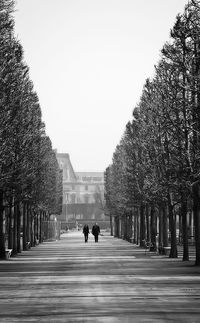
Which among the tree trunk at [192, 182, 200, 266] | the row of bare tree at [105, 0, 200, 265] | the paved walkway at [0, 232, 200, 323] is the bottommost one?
the paved walkway at [0, 232, 200, 323]

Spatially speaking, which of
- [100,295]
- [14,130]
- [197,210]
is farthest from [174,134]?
[100,295]

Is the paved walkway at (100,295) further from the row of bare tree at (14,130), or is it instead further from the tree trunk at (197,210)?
the row of bare tree at (14,130)

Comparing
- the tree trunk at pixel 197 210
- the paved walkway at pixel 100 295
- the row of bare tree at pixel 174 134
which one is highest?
the row of bare tree at pixel 174 134

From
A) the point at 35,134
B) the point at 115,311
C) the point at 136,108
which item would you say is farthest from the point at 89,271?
the point at 136,108

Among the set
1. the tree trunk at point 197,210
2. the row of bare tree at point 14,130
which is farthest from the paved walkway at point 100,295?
the row of bare tree at point 14,130

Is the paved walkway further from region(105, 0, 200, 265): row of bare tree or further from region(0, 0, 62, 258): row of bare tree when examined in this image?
region(0, 0, 62, 258): row of bare tree

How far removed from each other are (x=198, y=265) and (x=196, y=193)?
3.71 metres

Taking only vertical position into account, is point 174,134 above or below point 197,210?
above

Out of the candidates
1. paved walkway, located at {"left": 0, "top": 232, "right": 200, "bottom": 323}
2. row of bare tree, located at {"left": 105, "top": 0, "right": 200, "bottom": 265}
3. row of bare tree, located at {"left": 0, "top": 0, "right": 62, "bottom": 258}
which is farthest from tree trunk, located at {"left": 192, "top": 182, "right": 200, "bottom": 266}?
row of bare tree, located at {"left": 0, "top": 0, "right": 62, "bottom": 258}

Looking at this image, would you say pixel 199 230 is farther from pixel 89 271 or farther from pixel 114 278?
pixel 114 278

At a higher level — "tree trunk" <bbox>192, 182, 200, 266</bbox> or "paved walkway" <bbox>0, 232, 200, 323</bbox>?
"tree trunk" <bbox>192, 182, 200, 266</bbox>

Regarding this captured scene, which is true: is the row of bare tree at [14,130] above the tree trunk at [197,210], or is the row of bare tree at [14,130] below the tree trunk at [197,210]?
above

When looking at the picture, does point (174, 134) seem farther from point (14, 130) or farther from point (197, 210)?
point (14, 130)

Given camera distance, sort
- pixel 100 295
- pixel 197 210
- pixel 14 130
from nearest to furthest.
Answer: pixel 100 295 → pixel 197 210 → pixel 14 130
